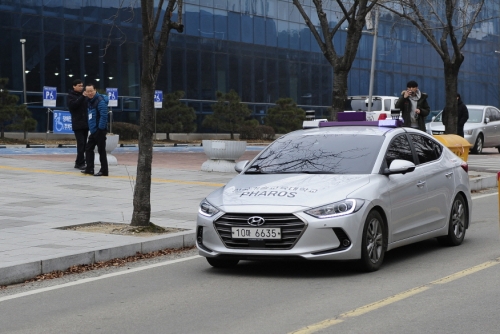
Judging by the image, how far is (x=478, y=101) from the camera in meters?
79.1

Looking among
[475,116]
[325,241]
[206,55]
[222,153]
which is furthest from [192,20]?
[325,241]

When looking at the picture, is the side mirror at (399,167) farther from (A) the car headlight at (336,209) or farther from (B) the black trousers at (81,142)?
(B) the black trousers at (81,142)

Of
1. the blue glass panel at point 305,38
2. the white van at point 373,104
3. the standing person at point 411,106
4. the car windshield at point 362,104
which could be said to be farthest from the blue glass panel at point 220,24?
the standing person at point 411,106

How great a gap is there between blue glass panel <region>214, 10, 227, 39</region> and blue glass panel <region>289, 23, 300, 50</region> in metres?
6.39

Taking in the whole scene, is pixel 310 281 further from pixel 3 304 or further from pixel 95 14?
pixel 95 14

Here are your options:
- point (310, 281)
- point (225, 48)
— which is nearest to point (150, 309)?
point (310, 281)

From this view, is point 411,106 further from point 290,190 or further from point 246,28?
point 246,28

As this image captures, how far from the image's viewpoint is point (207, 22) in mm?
51938

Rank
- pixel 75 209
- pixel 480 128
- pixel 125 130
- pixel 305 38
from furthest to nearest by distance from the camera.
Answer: pixel 305 38 → pixel 125 130 → pixel 480 128 → pixel 75 209

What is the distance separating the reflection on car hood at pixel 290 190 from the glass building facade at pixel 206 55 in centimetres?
2449

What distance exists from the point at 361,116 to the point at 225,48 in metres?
41.4

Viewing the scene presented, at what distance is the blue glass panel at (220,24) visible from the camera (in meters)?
52.6

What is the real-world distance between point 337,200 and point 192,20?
42.7 meters

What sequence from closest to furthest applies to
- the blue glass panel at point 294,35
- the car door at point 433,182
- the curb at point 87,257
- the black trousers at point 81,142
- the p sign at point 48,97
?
the curb at point 87,257
the car door at point 433,182
the black trousers at point 81,142
the p sign at point 48,97
the blue glass panel at point 294,35
